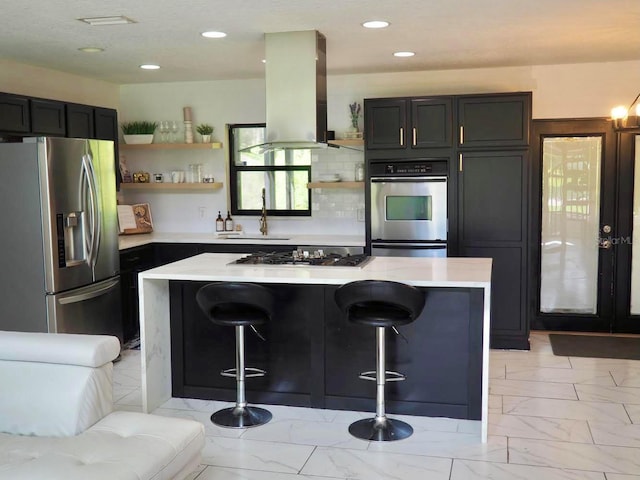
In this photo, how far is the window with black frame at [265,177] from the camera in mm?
6695

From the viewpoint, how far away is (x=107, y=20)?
4.12m

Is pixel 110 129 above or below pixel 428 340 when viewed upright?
above

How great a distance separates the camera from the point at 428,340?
3990 millimetres

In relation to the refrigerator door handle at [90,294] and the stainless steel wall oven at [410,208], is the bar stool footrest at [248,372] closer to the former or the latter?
the refrigerator door handle at [90,294]

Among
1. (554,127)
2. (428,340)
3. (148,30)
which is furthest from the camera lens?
(554,127)

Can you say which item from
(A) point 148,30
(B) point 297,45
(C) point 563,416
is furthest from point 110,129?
(C) point 563,416

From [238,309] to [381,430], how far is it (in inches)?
41.3

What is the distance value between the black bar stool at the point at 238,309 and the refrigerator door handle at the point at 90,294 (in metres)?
1.49

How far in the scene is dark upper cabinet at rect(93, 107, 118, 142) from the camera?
6.00 meters

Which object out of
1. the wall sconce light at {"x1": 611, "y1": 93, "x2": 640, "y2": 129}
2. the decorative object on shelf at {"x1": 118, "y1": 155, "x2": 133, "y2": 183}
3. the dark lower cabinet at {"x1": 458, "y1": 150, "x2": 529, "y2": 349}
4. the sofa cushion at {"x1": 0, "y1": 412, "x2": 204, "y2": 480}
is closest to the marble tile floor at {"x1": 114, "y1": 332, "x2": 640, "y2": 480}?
the sofa cushion at {"x1": 0, "y1": 412, "x2": 204, "y2": 480}

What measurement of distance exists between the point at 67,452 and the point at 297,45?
301cm

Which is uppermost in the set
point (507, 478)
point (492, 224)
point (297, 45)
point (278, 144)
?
point (297, 45)

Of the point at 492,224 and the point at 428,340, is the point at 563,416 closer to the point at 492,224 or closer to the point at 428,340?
the point at 428,340

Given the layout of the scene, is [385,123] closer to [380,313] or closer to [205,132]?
[205,132]
